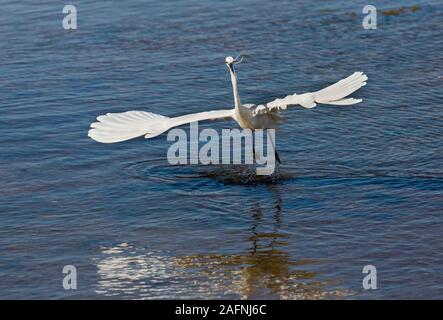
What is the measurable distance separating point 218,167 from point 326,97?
8.93 ft

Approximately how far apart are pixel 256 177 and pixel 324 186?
3.62 ft

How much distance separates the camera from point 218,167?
1500cm

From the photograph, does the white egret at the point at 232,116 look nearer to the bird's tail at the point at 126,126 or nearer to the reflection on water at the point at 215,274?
the bird's tail at the point at 126,126

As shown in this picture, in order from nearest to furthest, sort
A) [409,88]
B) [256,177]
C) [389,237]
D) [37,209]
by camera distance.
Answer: [389,237]
[37,209]
[256,177]
[409,88]

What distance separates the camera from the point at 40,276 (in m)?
11.5

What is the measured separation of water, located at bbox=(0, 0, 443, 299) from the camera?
11.7 meters

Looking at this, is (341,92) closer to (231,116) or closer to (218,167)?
(231,116)

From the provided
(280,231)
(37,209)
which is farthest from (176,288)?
(37,209)

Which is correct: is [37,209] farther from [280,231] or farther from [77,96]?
[77,96]

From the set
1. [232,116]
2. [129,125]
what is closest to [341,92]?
[232,116]

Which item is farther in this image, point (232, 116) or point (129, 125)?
point (232, 116)

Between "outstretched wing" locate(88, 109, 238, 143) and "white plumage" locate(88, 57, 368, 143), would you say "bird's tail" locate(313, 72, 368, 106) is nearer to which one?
"white plumage" locate(88, 57, 368, 143)

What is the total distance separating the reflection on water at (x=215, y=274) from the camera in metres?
11.1
